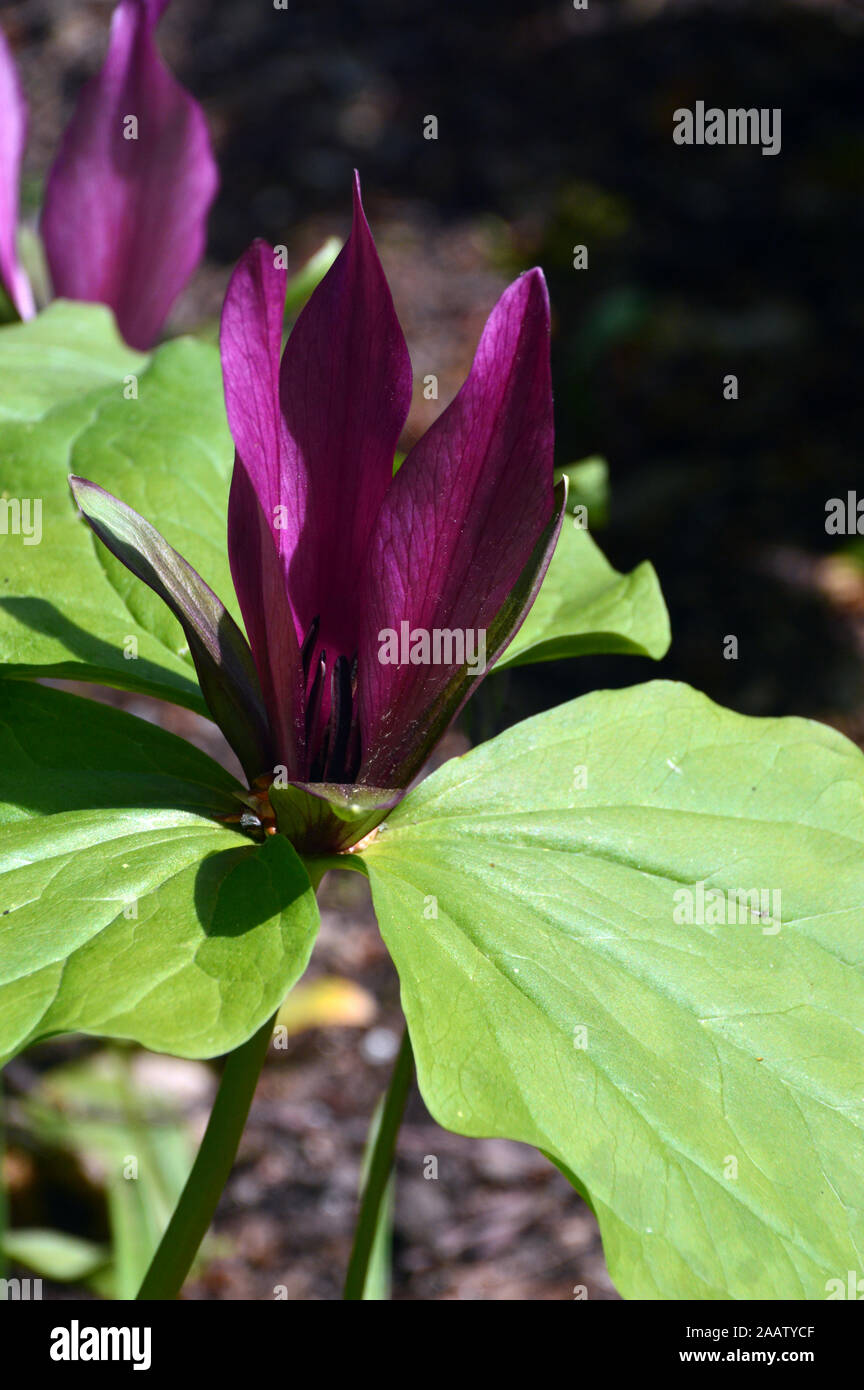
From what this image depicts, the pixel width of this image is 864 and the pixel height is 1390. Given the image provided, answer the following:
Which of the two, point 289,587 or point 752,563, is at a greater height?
point 752,563

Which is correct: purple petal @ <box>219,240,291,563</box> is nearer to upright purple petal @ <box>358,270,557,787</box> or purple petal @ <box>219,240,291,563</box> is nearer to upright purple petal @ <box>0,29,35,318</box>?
upright purple petal @ <box>358,270,557,787</box>

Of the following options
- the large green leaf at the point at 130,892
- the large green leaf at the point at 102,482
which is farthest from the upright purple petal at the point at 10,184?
the large green leaf at the point at 130,892

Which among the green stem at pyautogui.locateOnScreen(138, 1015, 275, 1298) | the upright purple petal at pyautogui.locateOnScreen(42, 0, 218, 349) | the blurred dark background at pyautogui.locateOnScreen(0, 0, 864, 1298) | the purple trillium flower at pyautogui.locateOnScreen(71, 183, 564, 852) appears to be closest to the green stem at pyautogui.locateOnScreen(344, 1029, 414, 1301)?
the green stem at pyautogui.locateOnScreen(138, 1015, 275, 1298)

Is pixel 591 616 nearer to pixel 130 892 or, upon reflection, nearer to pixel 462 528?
pixel 462 528

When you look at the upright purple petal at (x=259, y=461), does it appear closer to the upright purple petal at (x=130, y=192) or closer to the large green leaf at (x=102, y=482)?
the large green leaf at (x=102, y=482)

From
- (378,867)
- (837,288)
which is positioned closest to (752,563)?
(837,288)

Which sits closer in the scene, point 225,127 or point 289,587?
point 289,587
